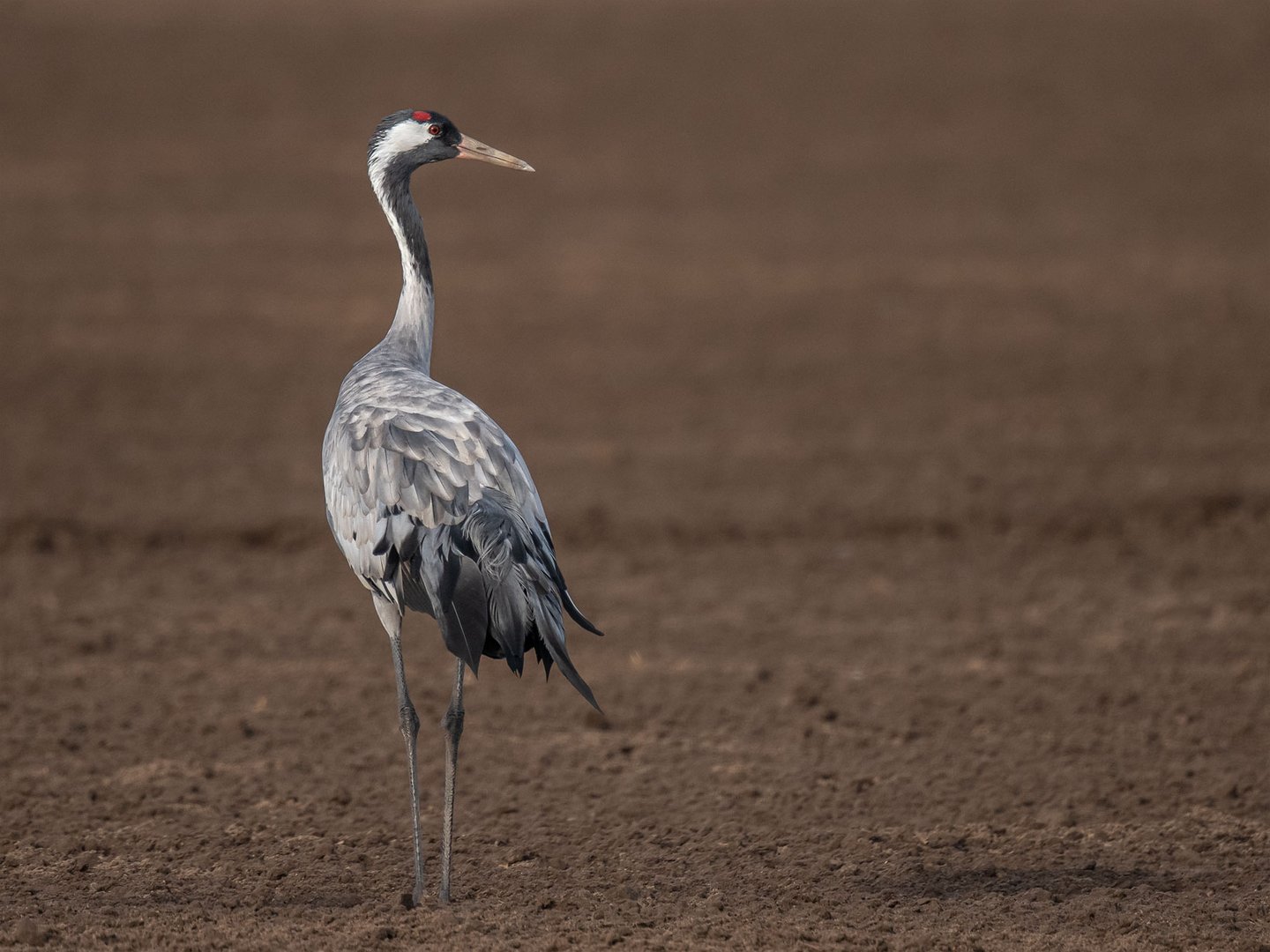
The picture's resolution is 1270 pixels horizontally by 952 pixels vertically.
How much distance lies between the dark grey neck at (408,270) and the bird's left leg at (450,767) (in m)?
1.54

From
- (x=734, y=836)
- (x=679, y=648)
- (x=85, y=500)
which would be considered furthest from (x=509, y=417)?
(x=734, y=836)

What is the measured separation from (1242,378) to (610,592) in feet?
23.1

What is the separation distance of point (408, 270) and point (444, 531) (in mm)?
1660

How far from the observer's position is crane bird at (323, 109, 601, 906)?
5.59 meters

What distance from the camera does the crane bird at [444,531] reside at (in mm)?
5586

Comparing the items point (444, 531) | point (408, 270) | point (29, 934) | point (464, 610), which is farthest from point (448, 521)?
point (29, 934)

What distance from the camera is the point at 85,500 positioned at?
11.6 meters

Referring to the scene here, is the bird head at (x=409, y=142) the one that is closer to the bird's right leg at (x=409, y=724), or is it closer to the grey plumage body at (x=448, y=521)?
the grey plumage body at (x=448, y=521)

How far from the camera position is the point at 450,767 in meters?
6.07

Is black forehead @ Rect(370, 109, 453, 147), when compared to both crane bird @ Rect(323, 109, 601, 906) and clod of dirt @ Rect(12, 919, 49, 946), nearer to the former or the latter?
crane bird @ Rect(323, 109, 601, 906)

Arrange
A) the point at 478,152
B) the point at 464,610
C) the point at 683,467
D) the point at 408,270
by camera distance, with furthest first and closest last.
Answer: the point at 683,467 → the point at 478,152 → the point at 408,270 → the point at 464,610

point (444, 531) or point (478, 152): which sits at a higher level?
point (478, 152)

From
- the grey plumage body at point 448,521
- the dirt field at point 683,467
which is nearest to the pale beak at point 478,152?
the grey plumage body at point 448,521

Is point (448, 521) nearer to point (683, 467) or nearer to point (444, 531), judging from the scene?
point (444, 531)
